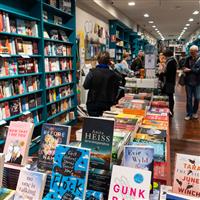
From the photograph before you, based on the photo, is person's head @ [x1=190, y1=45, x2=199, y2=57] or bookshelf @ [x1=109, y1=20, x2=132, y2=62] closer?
person's head @ [x1=190, y1=45, x2=199, y2=57]

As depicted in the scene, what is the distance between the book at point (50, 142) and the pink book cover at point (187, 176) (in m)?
0.60

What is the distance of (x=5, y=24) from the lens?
3.33 m

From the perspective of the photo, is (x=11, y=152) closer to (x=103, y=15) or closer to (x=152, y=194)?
(x=152, y=194)

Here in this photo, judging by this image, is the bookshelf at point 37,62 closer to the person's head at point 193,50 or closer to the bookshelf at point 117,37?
the person's head at point 193,50

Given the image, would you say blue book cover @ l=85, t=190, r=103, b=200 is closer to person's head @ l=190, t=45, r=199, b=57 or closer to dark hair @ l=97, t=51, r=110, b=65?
dark hair @ l=97, t=51, r=110, b=65

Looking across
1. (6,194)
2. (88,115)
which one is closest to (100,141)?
(6,194)

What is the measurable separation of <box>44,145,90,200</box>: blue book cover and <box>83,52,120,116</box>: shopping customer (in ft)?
8.46

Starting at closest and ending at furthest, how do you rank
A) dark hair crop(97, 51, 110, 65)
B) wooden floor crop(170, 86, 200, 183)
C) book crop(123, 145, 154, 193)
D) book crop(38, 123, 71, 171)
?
book crop(123, 145, 154, 193) → book crop(38, 123, 71, 171) → dark hair crop(97, 51, 110, 65) → wooden floor crop(170, 86, 200, 183)

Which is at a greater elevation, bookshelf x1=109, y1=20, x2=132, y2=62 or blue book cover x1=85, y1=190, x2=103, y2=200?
bookshelf x1=109, y1=20, x2=132, y2=62

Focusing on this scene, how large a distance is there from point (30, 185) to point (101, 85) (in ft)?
8.84

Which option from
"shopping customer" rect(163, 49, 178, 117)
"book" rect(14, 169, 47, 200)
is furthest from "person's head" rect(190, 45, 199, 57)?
"book" rect(14, 169, 47, 200)

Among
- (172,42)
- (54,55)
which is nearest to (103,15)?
(54,55)

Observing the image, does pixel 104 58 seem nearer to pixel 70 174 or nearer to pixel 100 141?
pixel 100 141

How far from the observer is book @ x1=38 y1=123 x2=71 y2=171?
1.37 metres
